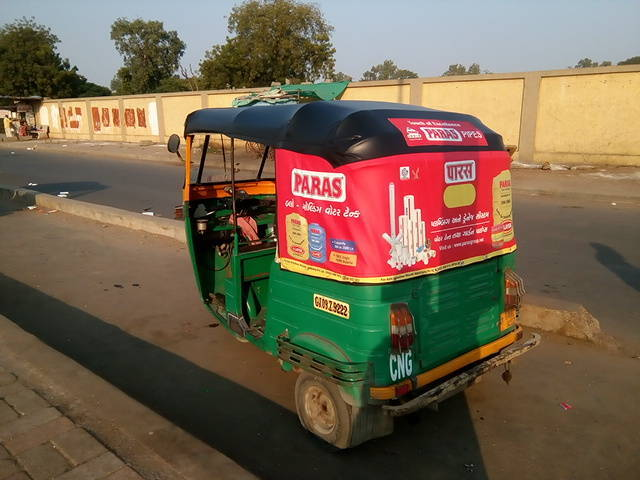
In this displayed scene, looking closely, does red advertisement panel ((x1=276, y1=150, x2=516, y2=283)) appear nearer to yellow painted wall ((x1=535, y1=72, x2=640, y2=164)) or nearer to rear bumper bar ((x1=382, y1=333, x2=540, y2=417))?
rear bumper bar ((x1=382, y1=333, x2=540, y2=417))

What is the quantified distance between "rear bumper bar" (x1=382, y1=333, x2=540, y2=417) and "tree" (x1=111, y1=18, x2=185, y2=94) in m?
60.2

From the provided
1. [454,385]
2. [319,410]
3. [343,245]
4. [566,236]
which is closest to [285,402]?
[319,410]

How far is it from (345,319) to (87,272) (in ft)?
17.6

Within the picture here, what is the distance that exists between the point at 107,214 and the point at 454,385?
8656 mm

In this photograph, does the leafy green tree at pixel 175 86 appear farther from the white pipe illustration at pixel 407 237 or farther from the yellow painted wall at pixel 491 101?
the white pipe illustration at pixel 407 237

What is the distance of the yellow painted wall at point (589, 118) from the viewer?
15219mm

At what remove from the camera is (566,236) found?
8.36 meters

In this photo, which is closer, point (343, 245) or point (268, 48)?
point (343, 245)

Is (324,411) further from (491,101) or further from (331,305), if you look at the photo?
(491,101)

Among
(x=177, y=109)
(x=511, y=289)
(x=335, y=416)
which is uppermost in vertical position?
(x=177, y=109)

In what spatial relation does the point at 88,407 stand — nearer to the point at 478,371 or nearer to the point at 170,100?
the point at 478,371

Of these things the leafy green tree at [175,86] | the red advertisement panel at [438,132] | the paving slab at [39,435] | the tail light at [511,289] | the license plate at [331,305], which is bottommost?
the paving slab at [39,435]

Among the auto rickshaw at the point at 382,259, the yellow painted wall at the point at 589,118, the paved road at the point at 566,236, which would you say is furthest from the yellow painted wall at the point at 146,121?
the auto rickshaw at the point at 382,259

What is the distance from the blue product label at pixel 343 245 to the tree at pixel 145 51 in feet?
197
